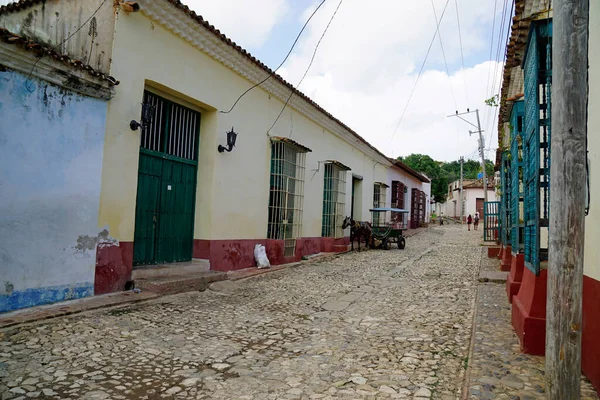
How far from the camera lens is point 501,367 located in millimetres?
3381

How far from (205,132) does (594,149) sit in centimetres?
616

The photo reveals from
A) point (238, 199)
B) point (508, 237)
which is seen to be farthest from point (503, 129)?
point (238, 199)

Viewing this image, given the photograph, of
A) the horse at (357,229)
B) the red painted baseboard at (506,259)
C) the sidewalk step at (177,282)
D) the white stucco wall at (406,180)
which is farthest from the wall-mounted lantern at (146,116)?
the white stucco wall at (406,180)

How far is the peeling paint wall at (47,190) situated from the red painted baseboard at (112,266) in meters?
0.11

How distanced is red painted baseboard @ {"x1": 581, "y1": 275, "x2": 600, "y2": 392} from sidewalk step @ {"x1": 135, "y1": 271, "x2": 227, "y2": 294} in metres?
4.97

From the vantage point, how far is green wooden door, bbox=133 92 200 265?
6535 mm

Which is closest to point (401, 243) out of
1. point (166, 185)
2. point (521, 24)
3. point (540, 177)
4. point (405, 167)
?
point (405, 167)

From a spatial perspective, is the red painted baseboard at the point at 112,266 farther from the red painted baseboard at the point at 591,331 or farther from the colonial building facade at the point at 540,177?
the red painted baseboard at the point at 591,331

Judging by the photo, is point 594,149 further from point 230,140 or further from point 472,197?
point 472,197

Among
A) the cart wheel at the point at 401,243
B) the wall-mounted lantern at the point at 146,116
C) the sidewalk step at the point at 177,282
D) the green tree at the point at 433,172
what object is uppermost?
the green tree at the point at 433,172

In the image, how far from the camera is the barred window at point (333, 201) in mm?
13023

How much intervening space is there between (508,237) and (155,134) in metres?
7.45

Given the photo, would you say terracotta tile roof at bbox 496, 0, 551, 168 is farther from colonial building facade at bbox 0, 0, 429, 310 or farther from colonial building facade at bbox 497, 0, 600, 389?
colonial building facade at bbox 0, 0, 429, 310

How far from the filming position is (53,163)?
4781 mm
